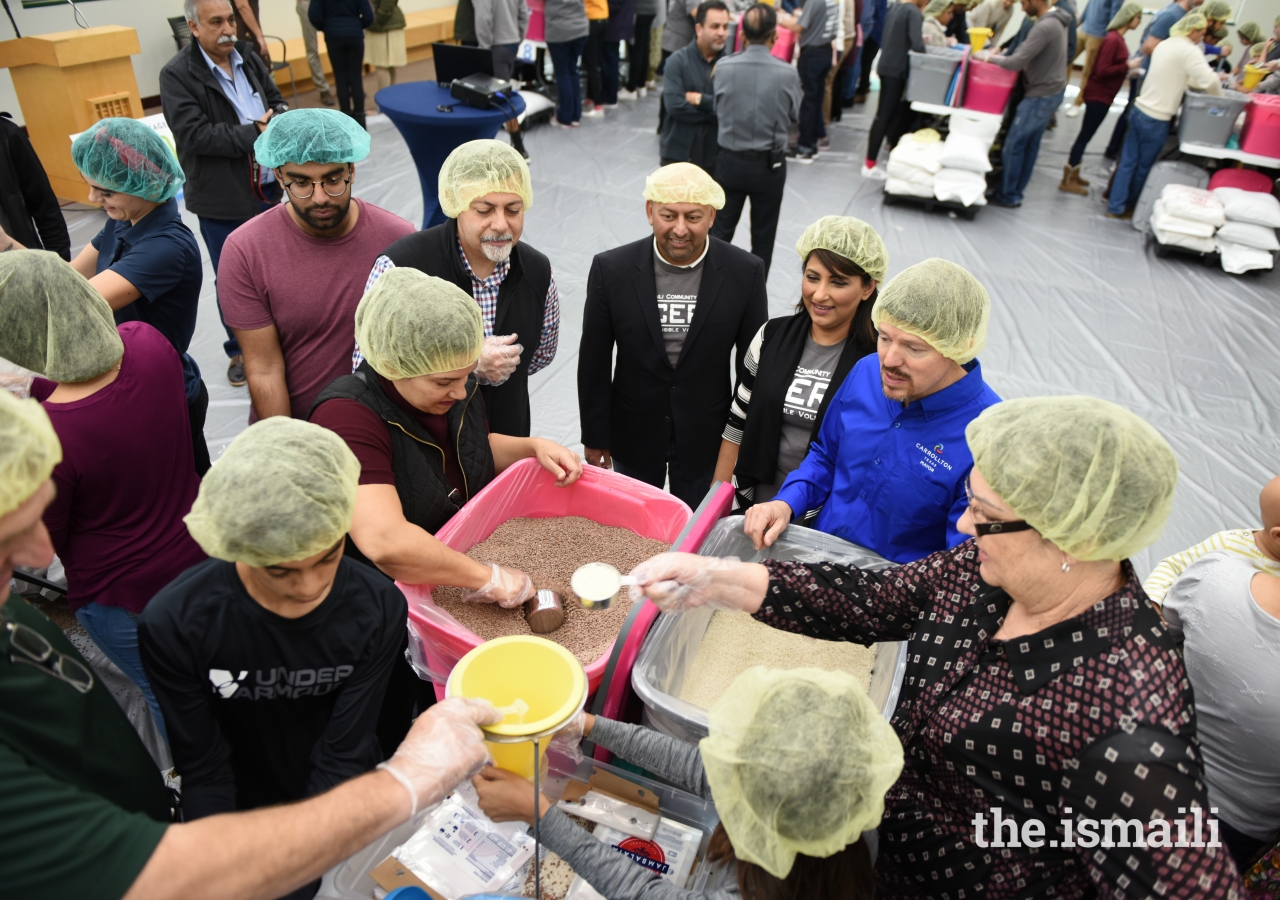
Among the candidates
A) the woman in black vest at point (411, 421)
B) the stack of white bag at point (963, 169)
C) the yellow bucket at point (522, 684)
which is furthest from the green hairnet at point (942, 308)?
the stack of white bag at point (963, 169)

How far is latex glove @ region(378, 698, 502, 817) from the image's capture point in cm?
106

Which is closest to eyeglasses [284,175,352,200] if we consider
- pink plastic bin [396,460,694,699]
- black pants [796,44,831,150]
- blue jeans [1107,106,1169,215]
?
pink plastic bin [396,460,694,699]

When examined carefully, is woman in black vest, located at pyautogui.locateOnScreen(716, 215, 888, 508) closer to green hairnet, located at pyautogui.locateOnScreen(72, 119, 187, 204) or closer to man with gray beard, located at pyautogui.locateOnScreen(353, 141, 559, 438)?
man with gray beard, located at pyautogui.locateOnScreen(353, 141, 559, 438)

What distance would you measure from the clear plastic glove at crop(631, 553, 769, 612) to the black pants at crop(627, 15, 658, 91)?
8396 mm

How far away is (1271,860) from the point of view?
4.91 ft

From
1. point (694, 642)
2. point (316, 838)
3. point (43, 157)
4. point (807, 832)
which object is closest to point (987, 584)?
point (807, 832)

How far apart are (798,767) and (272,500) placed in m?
0.83

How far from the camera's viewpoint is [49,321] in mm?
1528

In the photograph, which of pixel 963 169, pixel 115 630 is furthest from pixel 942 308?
pixel 963 169

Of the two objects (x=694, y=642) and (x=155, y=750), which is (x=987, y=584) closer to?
(x=694, y=642)

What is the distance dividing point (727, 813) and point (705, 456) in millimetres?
1707

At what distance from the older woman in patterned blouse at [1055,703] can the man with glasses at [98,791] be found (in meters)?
0.73

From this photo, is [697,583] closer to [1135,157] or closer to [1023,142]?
[1023,142]

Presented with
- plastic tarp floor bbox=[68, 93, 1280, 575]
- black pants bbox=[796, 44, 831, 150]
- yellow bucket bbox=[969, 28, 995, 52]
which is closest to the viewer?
plastic tarp floor bbox=[68, 93, 1280, 575]
